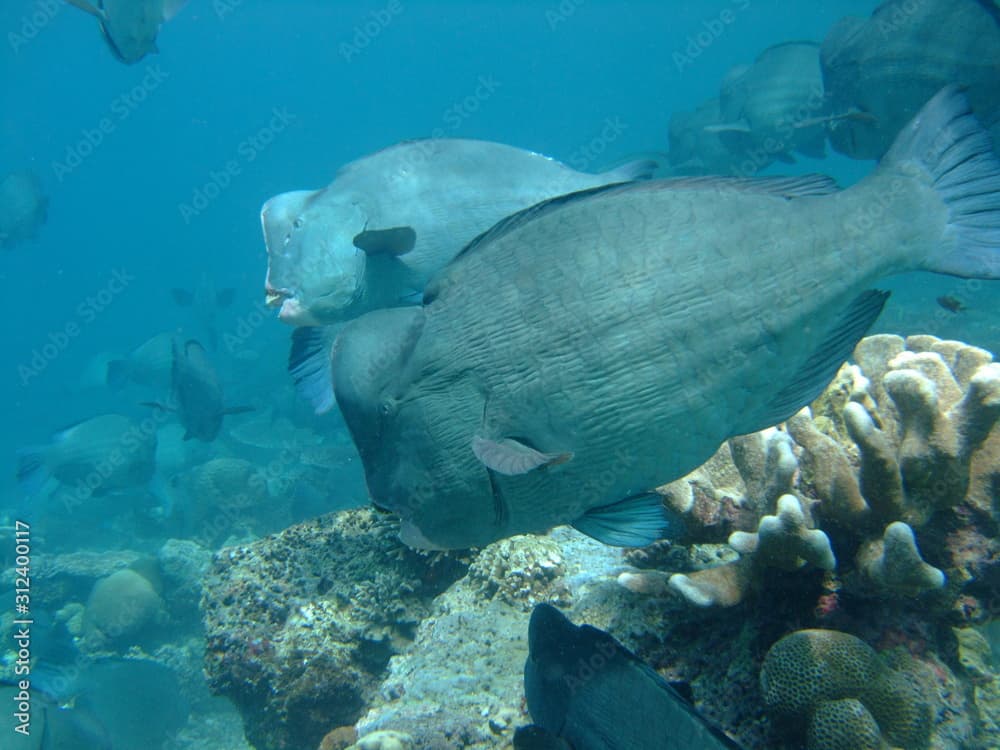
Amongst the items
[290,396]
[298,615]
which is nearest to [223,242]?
[290,396]

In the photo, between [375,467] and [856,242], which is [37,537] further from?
[856,242]

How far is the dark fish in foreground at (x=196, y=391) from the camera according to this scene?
30.4 ft

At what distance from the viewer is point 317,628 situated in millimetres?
3758

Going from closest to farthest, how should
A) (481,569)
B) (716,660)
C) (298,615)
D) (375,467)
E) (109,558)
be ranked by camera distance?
1. (375,467)
2. (716,660)
3. (481,569)
4. (298,615)
5. (109,558)

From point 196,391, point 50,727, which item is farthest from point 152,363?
point 50,727

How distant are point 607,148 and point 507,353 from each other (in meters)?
75.8

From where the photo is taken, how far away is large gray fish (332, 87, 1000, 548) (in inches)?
72.1

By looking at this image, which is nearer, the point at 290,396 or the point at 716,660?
the point at 716,660

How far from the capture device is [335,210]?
3150 millimetres

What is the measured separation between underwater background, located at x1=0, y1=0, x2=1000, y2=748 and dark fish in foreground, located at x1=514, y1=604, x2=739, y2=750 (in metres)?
13.9

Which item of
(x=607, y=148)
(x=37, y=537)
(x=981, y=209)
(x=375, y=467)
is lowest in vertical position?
(x=375, y=467)

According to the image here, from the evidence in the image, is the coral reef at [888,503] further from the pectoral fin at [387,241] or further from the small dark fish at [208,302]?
the small dark fish at [208,302]

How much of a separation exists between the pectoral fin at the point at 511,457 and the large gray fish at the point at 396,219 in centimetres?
160

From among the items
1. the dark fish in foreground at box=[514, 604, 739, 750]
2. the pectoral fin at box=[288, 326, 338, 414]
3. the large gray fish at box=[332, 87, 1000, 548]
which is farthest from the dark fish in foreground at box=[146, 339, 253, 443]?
the large gray fish at box=[332, 87, 1000, 548]
